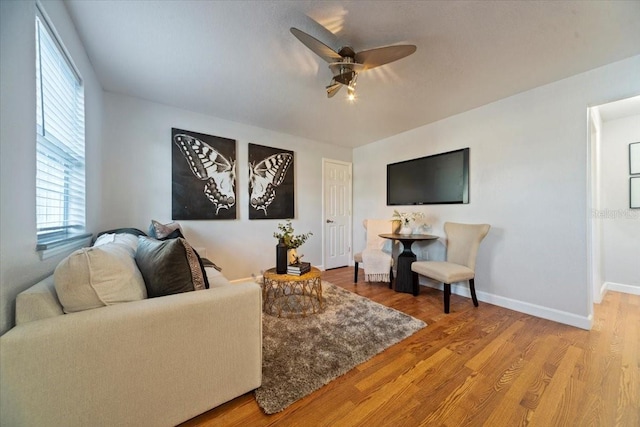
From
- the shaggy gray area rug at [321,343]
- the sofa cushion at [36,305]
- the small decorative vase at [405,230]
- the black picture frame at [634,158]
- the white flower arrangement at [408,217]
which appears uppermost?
the black picture frame at [634,158]

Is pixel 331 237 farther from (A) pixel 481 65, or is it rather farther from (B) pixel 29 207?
(B) pixel 29 207

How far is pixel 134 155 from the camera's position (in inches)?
102

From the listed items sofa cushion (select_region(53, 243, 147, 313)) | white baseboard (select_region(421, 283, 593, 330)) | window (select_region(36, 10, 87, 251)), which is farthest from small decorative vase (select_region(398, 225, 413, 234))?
window (select_region(36, 10, 87, 251))

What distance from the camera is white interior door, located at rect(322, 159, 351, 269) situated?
4152 millimetres

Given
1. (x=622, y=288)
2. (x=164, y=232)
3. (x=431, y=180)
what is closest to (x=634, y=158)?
(x=622, y=288)

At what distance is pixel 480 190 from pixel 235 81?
302 cm

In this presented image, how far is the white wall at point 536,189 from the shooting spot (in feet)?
6.76

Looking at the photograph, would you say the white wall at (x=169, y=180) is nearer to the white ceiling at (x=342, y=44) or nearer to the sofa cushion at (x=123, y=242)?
the white ceiling at (x=342, y=44)

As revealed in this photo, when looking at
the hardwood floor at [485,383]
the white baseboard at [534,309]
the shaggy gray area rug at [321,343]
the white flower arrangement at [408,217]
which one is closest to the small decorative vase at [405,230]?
the white flower arrangement at [408,217]

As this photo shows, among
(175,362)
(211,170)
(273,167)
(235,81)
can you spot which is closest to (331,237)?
(273,167)

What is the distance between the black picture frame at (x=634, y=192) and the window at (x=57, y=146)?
18.0ft

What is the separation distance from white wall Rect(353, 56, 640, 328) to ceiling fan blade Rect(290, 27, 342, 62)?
213 cm

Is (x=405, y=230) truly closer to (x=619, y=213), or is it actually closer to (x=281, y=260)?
(x=281, y=260)

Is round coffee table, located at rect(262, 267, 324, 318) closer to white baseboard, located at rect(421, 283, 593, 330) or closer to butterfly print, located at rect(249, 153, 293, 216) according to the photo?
butterfly print, located at rect(249, 153, 293, 216)
